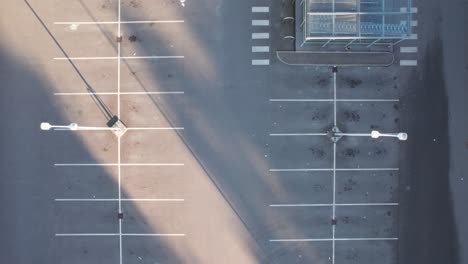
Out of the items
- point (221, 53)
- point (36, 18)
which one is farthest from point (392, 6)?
point (36, 18)

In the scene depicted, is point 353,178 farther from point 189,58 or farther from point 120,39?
point 120,39

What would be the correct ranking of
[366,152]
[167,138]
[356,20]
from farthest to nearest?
[366,152] → [167,138] → [356,20]

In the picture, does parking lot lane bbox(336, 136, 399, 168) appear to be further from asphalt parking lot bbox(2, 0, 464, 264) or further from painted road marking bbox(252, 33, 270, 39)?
painted road marking bbox(252, 33, 270, 39)

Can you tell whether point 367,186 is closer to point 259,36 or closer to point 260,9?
point 259,36

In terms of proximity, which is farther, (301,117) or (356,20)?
(301,117)

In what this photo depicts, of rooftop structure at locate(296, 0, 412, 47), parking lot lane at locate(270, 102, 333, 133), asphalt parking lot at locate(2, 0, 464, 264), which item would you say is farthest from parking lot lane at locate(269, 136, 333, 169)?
rooftop structure at locate(296, 0, 412, 47)

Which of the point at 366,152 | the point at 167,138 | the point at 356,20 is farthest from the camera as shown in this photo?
the point at 366,152

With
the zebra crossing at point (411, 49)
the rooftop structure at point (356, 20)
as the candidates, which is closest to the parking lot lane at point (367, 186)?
the zebra crossing at point (411, 49)

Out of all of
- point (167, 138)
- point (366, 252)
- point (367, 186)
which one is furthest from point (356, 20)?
point (366, 252)

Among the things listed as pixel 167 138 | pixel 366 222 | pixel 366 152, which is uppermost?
pixel 167 138
